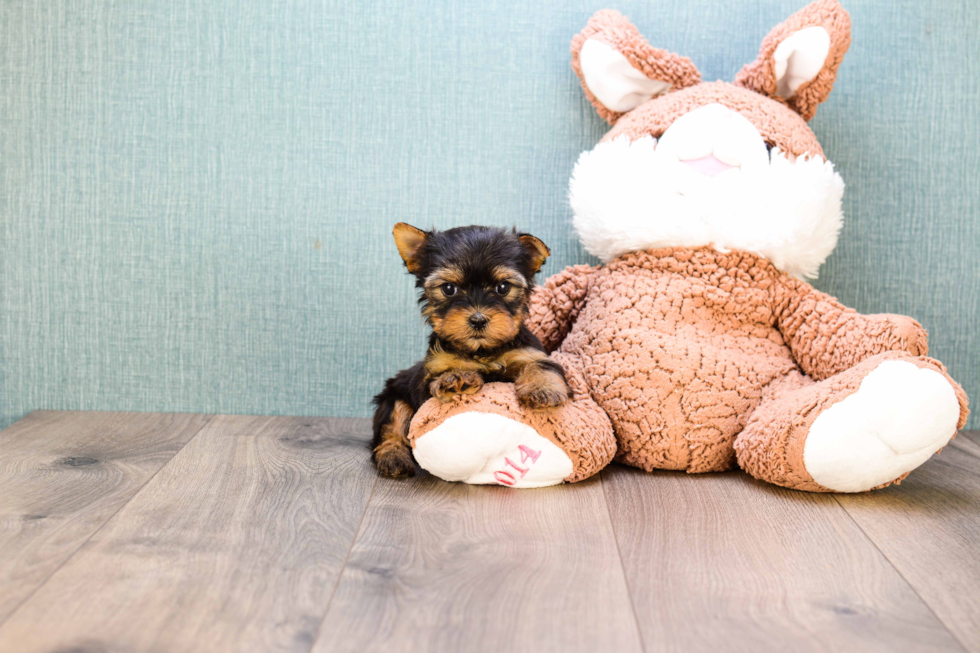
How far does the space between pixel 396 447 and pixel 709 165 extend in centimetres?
112

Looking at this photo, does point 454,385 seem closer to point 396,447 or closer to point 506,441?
point 506,441

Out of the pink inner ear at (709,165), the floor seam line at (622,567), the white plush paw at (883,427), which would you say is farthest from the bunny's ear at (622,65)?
the floor seam line at (622,567)

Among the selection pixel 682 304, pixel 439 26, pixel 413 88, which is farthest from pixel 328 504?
pixel 439 26

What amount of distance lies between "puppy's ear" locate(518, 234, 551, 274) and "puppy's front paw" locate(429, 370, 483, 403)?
34cm

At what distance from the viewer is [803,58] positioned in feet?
6.89

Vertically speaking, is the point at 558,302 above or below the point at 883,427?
above

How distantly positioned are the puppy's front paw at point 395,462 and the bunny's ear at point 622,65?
1.17 m

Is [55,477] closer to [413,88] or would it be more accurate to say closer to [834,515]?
[413,88]

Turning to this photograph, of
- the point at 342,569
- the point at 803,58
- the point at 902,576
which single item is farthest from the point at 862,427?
the point at 342,569

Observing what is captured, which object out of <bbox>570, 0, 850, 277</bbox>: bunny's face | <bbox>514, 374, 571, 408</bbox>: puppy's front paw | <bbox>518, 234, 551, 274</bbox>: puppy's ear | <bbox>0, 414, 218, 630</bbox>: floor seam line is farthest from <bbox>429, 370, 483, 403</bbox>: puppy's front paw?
<bbox>0, 414, 218, 630</bbox>: floor seam line

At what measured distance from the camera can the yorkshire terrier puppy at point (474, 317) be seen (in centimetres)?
175

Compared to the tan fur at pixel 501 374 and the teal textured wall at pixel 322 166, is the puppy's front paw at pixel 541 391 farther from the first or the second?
the teal textured wall at pixel 322 166

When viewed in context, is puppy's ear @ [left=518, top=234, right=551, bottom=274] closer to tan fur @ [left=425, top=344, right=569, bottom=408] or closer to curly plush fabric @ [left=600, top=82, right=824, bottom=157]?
tan fur @ [left=425, top=344, right=569, bottom=408]

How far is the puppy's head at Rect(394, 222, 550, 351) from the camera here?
1743mm
